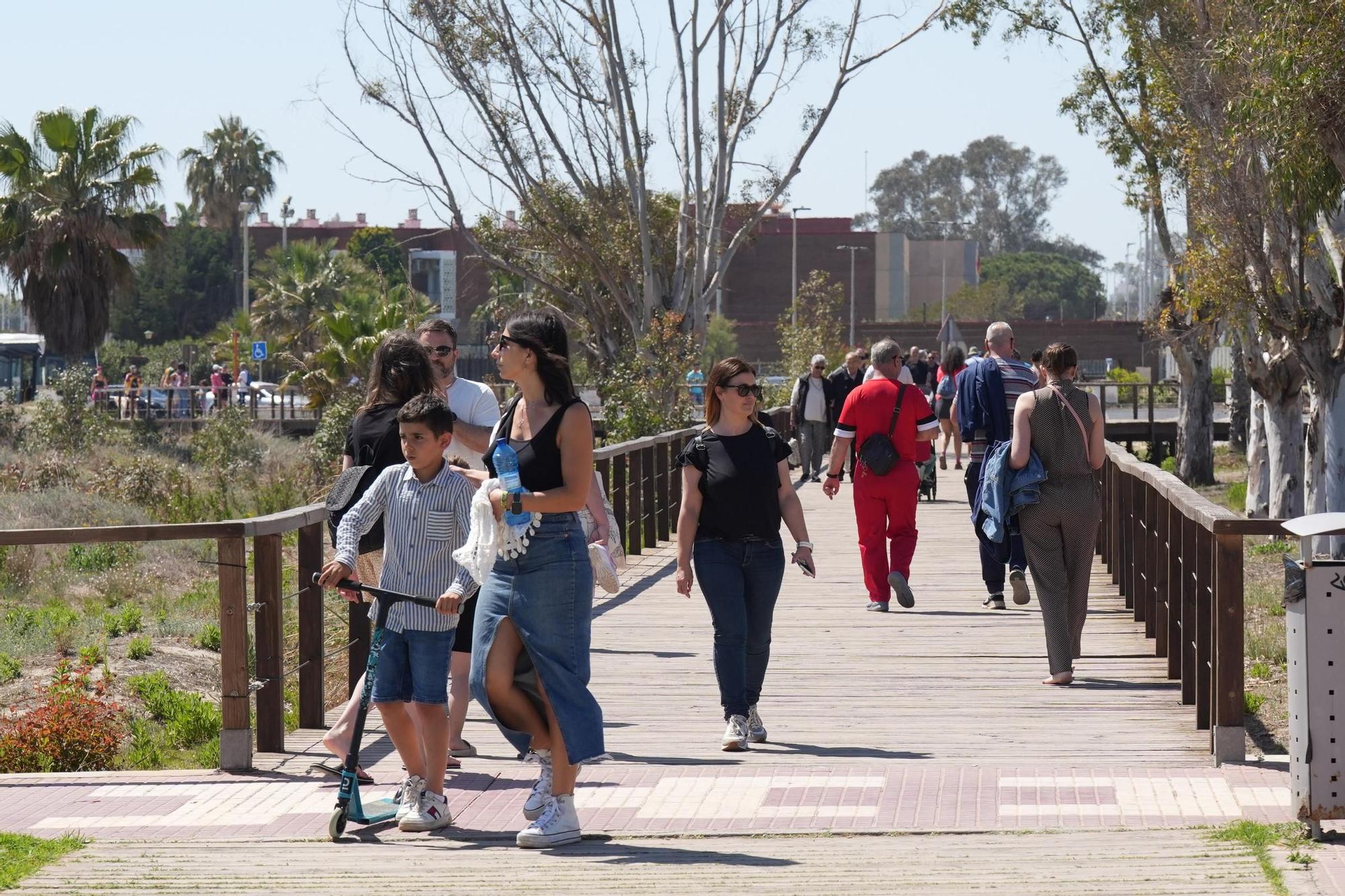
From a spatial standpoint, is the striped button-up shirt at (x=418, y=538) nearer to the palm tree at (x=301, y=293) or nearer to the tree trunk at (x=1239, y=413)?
the tree trunk at (x=1239, y=413)

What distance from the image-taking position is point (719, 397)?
7.77 metres

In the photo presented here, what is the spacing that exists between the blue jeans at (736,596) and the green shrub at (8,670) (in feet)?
25.3

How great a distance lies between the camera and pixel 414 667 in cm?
627

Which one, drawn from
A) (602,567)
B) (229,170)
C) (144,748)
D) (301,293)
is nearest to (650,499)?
(144,748)

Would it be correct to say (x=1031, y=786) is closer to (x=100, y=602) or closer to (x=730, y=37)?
(x=100, y=602)

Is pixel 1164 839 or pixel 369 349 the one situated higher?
pixel 369 349

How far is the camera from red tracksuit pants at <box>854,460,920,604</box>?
12.0 meters

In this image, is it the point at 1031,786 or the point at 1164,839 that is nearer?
the point at 1164,839

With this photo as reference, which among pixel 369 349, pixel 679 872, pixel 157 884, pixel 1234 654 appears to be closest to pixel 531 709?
A: pixel 679 872

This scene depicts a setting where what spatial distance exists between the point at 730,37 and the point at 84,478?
12.6 meters

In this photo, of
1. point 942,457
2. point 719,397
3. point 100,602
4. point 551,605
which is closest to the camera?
point 551,605

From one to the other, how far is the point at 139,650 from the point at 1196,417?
2168 centimetres

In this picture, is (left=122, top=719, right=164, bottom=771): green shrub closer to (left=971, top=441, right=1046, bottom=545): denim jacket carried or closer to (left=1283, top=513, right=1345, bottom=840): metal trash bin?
(left=971, top=441, right=1046, bottom=545): denim jacket carried

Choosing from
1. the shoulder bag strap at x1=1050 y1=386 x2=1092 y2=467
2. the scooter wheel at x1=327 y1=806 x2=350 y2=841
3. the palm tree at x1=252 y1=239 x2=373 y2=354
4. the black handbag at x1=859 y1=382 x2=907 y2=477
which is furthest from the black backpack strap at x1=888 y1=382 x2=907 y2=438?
the palm tree at x1=252 y1=239 x2=373 y2=354
